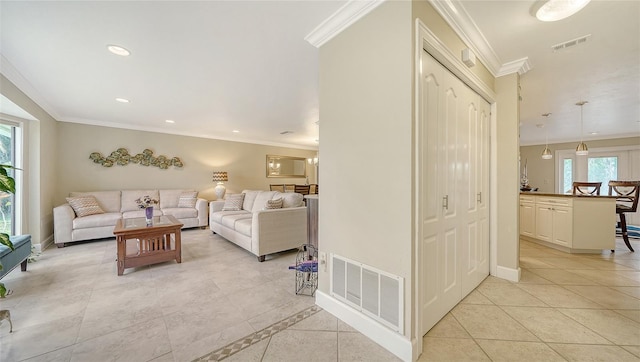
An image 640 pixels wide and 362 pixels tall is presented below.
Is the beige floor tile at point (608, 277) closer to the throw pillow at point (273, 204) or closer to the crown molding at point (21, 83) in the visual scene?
the throw pillow at point (273, 204)

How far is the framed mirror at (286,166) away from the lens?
7977mm

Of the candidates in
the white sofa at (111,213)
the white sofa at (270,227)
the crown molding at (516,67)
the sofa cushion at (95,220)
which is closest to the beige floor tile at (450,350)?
the white sofa at (270,227)

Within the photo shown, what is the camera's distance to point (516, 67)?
262cm

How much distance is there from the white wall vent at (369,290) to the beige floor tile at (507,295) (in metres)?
1.33

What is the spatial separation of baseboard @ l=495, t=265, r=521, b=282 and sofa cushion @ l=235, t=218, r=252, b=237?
3237 millimetres

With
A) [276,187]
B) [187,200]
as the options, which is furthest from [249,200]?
[276,187]

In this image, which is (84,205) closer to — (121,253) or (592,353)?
(121,253)

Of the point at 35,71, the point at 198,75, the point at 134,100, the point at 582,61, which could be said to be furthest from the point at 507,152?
the point at 35,71

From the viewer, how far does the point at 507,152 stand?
106 inches

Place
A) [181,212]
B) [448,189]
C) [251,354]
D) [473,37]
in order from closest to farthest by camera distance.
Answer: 1. [251,354]
2. [448,189]
3. [473,37]
4. [181,212]

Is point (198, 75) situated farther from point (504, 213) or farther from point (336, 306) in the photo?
point (504, 213)

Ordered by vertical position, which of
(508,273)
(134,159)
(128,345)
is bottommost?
(128,345)

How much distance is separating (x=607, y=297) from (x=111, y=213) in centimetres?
734

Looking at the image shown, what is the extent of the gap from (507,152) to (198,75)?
3.75m
